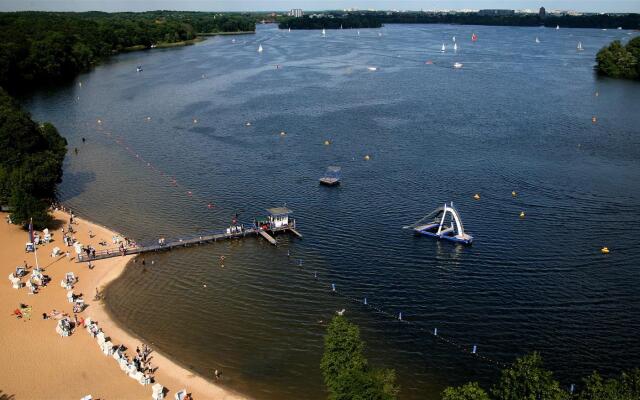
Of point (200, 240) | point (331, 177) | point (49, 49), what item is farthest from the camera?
point (49, 49)

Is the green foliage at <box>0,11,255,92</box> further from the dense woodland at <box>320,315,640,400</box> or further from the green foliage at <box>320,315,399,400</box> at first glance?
the dense woodland at <box>320,315,640,400</box>

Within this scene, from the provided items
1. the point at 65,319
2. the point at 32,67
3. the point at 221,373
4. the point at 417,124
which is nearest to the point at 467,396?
the point at 221,373

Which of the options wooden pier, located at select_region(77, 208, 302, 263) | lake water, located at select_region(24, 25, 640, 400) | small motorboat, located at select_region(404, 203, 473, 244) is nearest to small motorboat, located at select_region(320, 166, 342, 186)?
lake water, located at select_region(24, 25, 640, 400)

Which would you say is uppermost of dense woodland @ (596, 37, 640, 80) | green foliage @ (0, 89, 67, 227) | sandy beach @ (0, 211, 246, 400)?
dense woodland @ (596, 37, 640, 80)

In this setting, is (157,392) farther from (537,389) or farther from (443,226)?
(443,226)

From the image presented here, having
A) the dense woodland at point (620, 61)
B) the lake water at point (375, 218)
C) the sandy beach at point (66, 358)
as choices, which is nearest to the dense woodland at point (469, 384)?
the lake water at point (375, 218)

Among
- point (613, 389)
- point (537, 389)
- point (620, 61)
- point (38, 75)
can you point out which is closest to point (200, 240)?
point (537, 389)

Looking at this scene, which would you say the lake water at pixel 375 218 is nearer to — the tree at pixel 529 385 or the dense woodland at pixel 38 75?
the dense woodland at pixel 38 75
